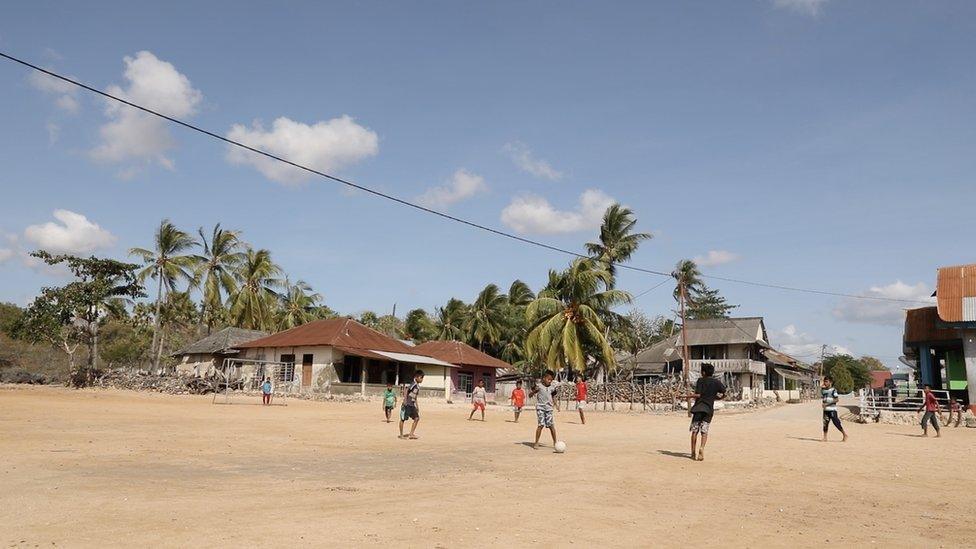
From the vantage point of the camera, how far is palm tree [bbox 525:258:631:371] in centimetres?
3794

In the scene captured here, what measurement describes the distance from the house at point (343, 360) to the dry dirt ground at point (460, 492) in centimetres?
2295

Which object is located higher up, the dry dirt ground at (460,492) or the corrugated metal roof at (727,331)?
the corrugated metal roof at (727,331)

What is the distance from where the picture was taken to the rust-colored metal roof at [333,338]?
39.3 m

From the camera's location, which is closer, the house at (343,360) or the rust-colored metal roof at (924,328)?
the rust-colored metal roof at (924,328)

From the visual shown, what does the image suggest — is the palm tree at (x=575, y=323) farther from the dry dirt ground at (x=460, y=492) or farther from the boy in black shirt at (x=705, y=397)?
the boy in black shirt at (x=705, y=397)

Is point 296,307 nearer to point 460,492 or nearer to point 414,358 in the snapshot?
point 414,358

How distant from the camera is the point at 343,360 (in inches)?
1567

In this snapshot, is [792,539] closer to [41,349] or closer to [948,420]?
[948,420]

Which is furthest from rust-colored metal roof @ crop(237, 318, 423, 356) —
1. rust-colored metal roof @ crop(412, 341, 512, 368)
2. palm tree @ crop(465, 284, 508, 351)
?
palm tree @ crop(465, 284, 508, 351)

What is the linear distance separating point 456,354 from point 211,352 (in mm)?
16627

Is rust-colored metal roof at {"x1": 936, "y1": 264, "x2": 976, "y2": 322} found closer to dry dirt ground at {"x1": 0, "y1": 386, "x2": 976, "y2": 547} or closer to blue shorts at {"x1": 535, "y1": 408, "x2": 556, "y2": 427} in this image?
dry dirt ground at {"x1": 0, "y1": 386, "x2": 976, "y2": 547}

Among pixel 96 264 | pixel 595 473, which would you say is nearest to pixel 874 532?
pixel 595 473

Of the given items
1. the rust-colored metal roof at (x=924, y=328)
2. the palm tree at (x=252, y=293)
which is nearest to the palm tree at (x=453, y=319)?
the palm tree at (x=252, y=293)

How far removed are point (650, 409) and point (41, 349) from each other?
49.6 metres
